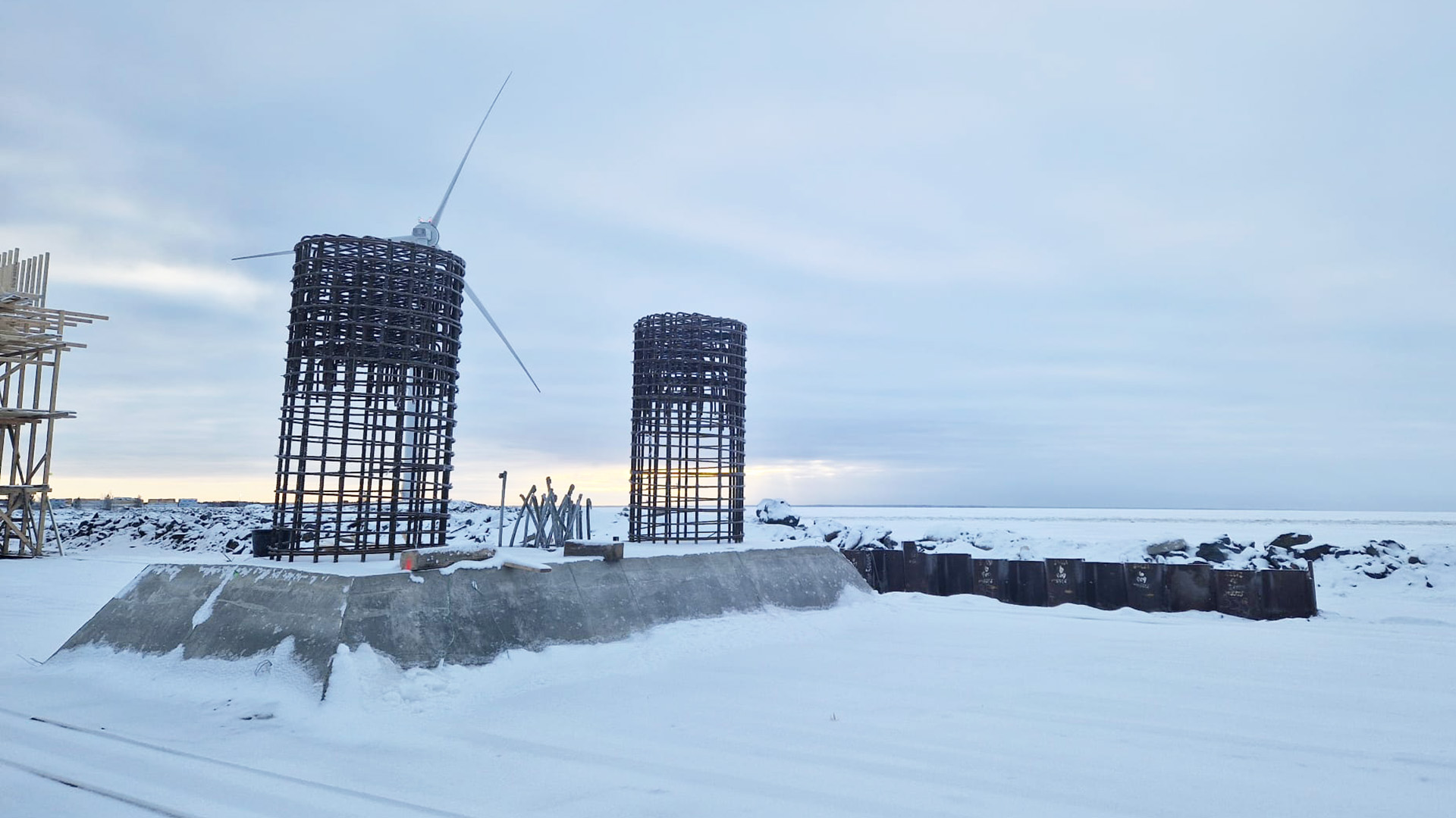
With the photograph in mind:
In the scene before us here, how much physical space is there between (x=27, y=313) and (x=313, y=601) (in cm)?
2302

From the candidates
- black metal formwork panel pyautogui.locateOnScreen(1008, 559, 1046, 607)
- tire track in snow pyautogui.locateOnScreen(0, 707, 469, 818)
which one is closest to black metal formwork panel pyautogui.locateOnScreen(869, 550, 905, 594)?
black metal formwork panel pyautogui.locateOnScreen(1008, 559, 1046, 607)

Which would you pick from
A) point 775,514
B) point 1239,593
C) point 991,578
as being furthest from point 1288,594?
point 775,514

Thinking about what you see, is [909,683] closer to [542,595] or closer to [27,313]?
[542,595]

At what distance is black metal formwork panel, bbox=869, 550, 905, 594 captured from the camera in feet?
70.4

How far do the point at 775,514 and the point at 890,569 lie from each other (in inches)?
657

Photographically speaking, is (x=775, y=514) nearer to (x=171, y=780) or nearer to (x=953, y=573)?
(x=953, y=573)

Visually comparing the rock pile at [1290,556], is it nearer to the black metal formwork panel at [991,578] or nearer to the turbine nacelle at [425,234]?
the black metal formwork panel at [991,578]

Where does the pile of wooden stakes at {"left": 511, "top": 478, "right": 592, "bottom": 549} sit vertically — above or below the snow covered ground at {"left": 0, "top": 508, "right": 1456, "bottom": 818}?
A: above

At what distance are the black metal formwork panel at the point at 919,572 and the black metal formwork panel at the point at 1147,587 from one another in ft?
14.7

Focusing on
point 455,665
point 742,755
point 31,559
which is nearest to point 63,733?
point 455,665

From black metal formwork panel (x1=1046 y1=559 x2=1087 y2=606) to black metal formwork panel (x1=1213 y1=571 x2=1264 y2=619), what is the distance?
104 inches

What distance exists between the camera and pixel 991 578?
20281 mm

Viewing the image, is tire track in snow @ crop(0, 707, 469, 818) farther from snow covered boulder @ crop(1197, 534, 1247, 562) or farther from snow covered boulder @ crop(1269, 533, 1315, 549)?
snow covered boulder @ crop(1269, 533, 1315, 549)

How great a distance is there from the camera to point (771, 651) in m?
12.2
